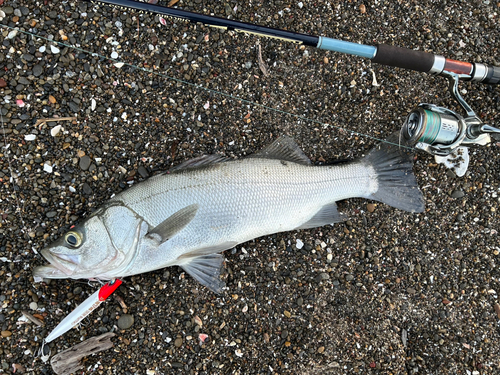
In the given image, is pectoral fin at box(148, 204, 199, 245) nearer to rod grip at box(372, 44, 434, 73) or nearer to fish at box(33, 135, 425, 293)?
fish at box(33, 135, 425, 293)

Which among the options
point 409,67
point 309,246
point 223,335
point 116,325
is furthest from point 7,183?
point 409,67

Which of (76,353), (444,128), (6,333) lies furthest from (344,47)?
(6,333)

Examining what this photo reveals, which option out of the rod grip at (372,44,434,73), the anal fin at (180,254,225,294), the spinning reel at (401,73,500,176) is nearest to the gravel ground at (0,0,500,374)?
the anal fin at (180,254,225,294)

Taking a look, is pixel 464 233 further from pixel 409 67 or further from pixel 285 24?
pixel 285 24

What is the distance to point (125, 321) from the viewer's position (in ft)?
7.82

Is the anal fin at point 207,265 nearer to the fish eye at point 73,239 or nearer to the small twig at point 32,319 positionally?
the fish eye at point 73,239

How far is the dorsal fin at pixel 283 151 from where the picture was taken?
8.07ft

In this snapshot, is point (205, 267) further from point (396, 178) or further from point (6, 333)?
point (396, 178)

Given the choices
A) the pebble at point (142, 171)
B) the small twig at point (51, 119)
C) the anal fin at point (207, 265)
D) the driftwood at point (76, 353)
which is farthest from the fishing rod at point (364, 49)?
the driftwood at point (76, 353)

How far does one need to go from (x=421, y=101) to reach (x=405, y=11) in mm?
777

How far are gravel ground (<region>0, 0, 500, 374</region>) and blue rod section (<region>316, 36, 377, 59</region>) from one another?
0.43m

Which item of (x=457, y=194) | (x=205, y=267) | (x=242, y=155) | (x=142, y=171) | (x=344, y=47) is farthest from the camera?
(x=457, y=194)

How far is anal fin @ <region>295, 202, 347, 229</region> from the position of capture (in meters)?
2.44

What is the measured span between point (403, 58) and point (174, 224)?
198 cm
